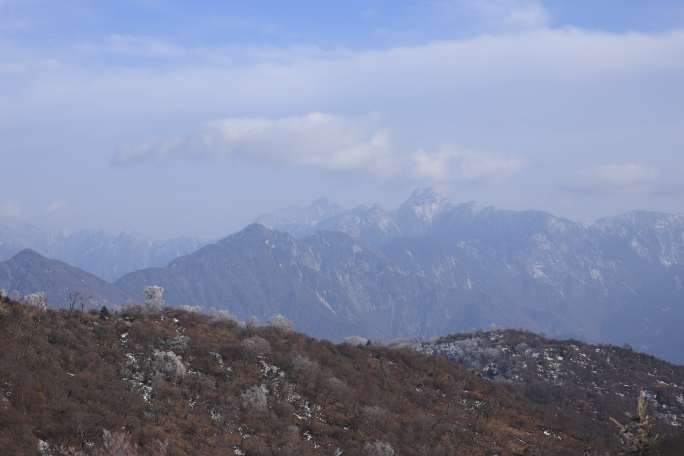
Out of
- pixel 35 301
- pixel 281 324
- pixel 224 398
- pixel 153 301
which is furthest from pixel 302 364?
pixel 35 301

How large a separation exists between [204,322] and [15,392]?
23.9m

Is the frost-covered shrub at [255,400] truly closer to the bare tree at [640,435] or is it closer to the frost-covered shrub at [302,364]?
the frost-covered shrub at [302,364]

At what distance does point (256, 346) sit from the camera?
44.2 m

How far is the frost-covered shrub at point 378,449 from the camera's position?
A: 3256 centimetres

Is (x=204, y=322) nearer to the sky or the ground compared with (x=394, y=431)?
Answer: nearer to the sky

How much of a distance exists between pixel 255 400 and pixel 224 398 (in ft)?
5.57

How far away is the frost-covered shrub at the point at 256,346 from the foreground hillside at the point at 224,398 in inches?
4.0

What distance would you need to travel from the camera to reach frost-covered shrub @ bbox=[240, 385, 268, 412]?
113 feet

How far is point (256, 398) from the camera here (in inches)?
1388

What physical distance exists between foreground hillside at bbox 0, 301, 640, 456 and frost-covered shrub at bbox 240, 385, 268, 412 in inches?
3.9

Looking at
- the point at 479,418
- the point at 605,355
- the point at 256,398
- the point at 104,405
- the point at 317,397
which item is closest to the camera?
the point at 104,405

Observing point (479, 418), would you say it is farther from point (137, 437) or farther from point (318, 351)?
point (137, 437)

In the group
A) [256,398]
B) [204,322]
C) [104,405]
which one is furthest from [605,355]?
[104,405]

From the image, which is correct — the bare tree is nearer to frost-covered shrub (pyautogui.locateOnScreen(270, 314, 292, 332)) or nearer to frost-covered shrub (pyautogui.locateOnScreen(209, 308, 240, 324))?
frost-covered shrub (pyautogui.locateOnScreen(209, 308, 240, 324))
